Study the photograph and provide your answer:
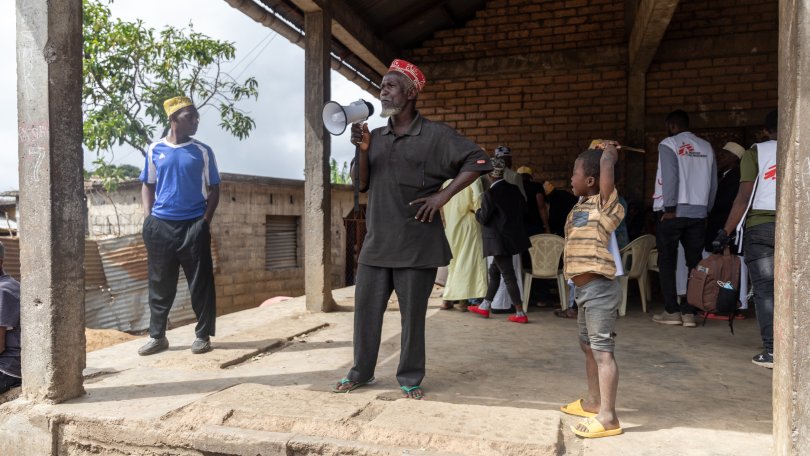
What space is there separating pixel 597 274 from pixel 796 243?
809 millimetres

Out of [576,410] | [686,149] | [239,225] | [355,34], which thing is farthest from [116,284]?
[576,410]

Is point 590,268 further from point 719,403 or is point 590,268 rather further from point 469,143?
point 719,403

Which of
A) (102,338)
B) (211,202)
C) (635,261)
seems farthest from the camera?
(102,338)

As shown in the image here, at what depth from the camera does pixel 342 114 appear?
3.11 meters

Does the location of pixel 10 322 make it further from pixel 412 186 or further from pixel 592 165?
pixel 592 165

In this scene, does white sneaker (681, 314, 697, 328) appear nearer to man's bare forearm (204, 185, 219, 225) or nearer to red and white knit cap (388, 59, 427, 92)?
red and white knit cap (388, 59, 427, 92)

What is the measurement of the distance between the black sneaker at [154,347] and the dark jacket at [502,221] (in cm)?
303

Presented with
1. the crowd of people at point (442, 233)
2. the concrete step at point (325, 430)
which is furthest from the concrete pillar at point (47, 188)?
the crowd of people at point (442, 233)

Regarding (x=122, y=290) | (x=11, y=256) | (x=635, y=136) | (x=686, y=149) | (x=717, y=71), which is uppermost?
(x=717, y=71)

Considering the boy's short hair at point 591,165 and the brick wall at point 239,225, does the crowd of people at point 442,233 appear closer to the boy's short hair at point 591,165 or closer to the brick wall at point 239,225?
the boy's short hair at point 591,165

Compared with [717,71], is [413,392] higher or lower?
lower

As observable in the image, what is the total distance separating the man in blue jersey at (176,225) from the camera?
4.29 meters

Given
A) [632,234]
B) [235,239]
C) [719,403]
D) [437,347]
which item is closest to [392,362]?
[437,347]

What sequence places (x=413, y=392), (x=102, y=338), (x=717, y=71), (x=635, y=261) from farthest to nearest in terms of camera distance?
(x=717, y=71)
(x=102, y=338)
(x=635, y=261)
(x=413, y=392)
